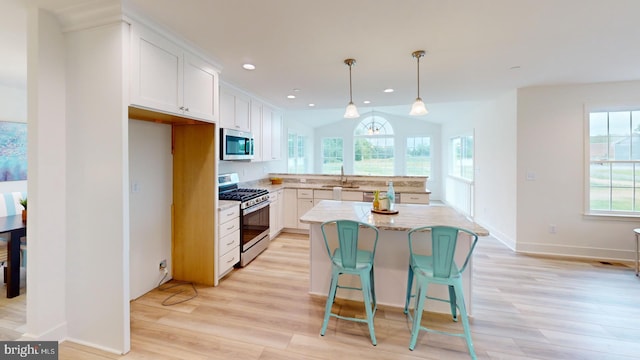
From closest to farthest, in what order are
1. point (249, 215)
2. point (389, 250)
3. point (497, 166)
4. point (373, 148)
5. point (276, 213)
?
point (389, 250) < point (249, 215) < point (497, 166) < point (276, 213) < point (373, 148)

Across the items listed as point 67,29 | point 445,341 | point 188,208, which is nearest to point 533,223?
point 445,341

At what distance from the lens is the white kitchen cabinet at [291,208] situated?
508cm

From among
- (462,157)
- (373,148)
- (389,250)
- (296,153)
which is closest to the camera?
(389,250)

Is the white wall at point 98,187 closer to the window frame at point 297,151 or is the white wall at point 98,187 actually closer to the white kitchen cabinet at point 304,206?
the white kitchen cabinet at point 304,206

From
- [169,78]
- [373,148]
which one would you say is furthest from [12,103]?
[373,148]

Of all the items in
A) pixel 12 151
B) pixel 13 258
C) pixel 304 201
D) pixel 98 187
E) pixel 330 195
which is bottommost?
pixel 13 258

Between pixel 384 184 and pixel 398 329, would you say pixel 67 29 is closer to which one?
pixel 398 329

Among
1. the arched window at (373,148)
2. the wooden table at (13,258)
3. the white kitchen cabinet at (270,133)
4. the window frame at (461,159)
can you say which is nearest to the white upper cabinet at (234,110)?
the white kitchen cabinet at (270,133)

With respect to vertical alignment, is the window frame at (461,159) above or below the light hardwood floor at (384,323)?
above

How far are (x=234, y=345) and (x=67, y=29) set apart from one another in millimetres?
2688

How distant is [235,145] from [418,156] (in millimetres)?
7321

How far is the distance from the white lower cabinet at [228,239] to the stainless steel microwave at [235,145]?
78 cm

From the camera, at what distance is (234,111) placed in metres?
3.84

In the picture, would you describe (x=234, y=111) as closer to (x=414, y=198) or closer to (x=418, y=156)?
(x=414, y=198)
